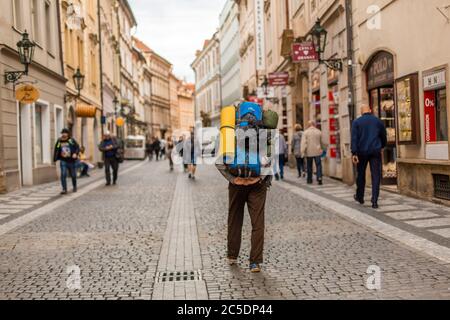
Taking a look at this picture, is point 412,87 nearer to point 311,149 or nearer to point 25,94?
point 311,149

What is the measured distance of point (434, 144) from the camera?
1083 cm

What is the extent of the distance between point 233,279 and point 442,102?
668 centimetres

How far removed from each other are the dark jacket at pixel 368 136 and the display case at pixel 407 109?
107 cm

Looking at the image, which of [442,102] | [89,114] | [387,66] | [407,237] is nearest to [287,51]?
[89,114]

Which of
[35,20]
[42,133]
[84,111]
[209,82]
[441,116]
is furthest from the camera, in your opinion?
[209,82]

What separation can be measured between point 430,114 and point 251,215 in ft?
20.6

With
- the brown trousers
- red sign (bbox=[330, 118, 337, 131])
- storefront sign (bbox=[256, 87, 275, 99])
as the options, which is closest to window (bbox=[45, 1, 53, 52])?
storefront sign (bbox=[256, 87, 275, 99])

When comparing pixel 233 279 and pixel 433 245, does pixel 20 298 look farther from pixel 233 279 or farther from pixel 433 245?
pixel 433 245

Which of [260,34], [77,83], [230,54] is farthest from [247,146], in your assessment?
[230,54]

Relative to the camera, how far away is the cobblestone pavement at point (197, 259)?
16.8ft

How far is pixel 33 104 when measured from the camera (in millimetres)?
19391

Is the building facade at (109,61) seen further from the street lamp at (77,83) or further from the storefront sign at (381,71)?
the storefront sign at (381,71)

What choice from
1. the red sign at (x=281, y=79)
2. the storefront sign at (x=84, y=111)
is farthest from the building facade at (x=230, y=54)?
the red sign at (x=281, y=79)

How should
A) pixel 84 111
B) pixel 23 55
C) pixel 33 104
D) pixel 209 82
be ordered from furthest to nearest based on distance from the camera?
pixel 209 82, pixel 84 111, pixel 33 104, pixel 23 55
